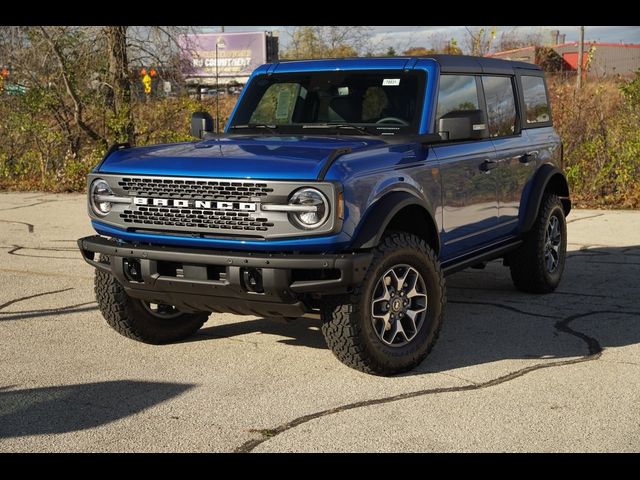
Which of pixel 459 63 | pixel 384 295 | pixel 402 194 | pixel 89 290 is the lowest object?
pixel 89 290

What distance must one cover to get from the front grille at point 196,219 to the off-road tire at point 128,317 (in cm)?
48

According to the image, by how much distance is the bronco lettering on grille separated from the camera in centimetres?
508

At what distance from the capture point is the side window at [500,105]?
713 cm

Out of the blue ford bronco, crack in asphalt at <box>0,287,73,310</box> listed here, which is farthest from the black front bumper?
crack in asphalt at <box>0,287,73,310</box>

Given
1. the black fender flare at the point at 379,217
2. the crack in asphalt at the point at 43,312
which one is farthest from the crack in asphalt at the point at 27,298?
the black fender flare at the point at 379,217

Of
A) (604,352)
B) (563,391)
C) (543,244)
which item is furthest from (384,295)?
(543,244)

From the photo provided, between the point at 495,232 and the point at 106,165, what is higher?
the point at 106,165

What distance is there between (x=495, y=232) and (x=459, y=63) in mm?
1284

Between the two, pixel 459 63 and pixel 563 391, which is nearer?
pixel 563 391

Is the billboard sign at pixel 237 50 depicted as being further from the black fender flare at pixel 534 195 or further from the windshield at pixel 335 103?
the windshield at pixel 335 103

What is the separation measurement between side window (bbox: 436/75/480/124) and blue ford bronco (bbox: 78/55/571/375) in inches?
0.6

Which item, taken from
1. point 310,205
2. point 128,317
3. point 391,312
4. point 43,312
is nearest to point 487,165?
point 391,312

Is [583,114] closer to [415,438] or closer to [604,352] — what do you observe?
[604,352]

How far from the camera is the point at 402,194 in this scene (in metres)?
5.52
